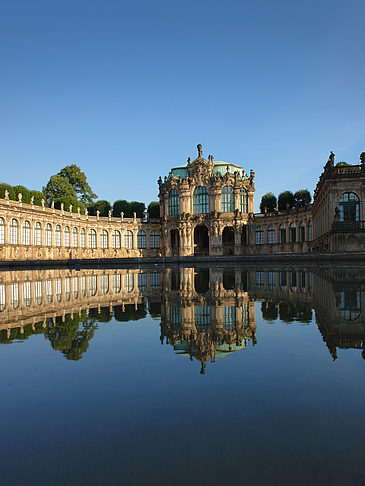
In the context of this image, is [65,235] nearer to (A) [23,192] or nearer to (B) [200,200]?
(A) [23,192]

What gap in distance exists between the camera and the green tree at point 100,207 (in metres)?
85.2

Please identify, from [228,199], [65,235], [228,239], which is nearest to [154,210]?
[228,239]

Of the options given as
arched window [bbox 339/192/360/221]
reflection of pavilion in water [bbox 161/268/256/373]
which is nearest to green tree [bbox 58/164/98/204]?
arched window [bbox 339/192/360/221]

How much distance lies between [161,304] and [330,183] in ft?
102

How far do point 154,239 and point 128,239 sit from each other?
5.47 m

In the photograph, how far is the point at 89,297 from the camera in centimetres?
1096

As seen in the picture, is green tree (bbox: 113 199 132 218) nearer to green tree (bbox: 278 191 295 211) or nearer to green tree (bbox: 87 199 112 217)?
green tree (bbox: 87 199 112 217)

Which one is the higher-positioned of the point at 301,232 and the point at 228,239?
the point at 301,232

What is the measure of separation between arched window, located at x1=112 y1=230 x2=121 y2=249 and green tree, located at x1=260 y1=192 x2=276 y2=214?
3239cm

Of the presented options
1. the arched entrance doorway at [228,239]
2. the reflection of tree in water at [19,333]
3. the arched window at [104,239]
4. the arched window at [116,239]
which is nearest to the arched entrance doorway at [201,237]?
the arched entrance doorway at [228,239]

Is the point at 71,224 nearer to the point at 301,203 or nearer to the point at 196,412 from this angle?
the point at 301,203

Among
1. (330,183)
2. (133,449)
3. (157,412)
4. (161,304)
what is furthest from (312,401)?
(330,183)

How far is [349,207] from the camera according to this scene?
116 feet

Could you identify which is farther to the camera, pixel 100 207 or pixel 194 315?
pixel 100 207
